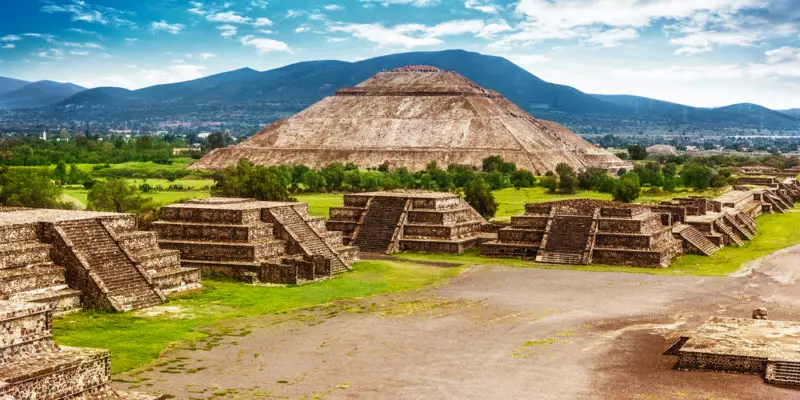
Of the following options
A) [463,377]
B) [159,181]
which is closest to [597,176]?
[159,181]

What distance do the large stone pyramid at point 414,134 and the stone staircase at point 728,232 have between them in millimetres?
76117

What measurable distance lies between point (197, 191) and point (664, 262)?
55.5 meters

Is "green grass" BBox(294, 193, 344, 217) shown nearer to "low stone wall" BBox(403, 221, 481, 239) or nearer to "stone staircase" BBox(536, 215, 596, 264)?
"low stone wall" BBox(403, 221, 481, 239)

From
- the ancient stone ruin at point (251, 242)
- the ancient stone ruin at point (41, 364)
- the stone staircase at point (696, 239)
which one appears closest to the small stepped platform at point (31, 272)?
the ancient stone ruin at point (251, 242)

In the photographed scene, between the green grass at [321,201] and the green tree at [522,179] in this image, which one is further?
the green tree at [522,179]

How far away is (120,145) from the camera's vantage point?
17862cm

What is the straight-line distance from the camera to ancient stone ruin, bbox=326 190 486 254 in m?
54.8

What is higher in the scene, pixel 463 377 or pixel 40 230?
pixel 40 230

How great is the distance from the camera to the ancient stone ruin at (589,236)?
49.9 m

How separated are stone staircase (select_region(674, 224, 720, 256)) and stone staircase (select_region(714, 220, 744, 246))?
2553 mm

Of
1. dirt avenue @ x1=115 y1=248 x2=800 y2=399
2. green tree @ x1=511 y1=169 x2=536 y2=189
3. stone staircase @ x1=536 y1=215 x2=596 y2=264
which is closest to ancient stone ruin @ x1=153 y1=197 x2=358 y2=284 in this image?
dirt avenue @ x1=115 y1=248 x2=800 y2=399

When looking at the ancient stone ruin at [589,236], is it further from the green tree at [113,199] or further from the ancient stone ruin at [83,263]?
the green tree at [113,199]

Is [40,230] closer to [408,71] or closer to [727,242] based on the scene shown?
[727,242]

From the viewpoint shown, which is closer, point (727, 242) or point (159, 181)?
point (727, 242)
